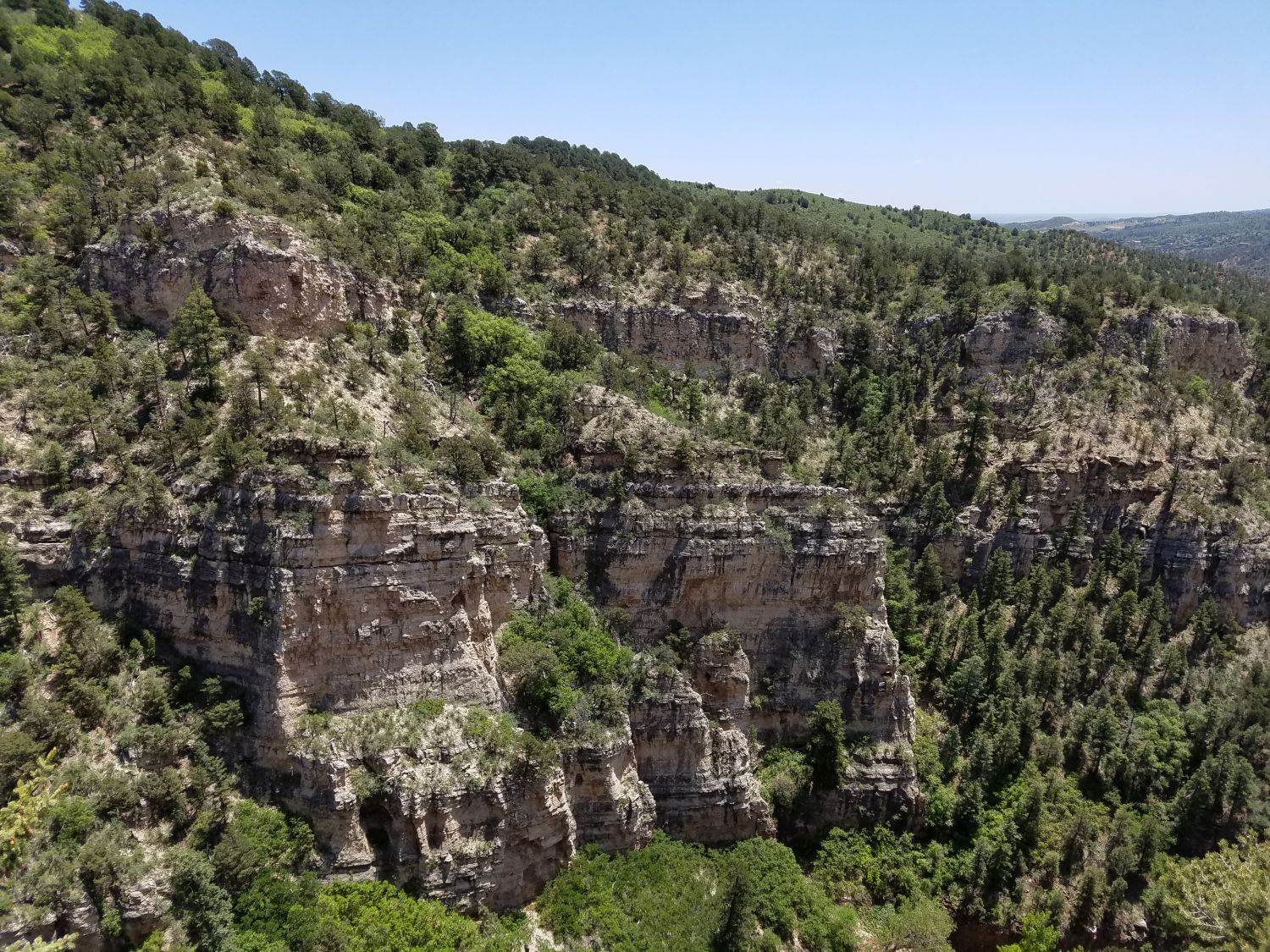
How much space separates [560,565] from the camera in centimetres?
4300

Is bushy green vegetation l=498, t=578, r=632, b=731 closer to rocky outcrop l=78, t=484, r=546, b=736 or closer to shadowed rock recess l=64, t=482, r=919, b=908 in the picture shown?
shadowed rock recess l=64, t=482, r=919, b=908

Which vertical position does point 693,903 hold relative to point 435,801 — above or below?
below

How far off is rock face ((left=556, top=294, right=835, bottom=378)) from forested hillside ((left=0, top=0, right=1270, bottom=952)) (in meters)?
0.39

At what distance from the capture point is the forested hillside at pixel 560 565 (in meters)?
31.1

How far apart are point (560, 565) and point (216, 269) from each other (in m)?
25.5

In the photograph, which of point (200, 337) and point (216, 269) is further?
point (216, 269)

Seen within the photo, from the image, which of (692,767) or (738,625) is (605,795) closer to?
(692,767)

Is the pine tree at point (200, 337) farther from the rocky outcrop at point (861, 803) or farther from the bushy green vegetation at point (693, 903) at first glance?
the rocky outcrop at point (861, 803)

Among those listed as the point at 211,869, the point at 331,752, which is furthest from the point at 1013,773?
the point at 211,869

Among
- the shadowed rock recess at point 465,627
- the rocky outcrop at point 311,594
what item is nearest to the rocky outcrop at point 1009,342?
the shadowed rock recess at point 465,627

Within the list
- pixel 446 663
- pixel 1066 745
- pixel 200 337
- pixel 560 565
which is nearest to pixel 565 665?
pixel 446 663

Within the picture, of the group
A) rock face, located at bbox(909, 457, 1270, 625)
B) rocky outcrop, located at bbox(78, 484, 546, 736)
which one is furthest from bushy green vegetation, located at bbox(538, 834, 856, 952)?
rock face, located at bbox(909, 457, 1270, 625)

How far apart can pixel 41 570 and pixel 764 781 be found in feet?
134

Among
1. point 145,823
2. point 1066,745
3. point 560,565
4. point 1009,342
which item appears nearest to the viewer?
point 145,823
